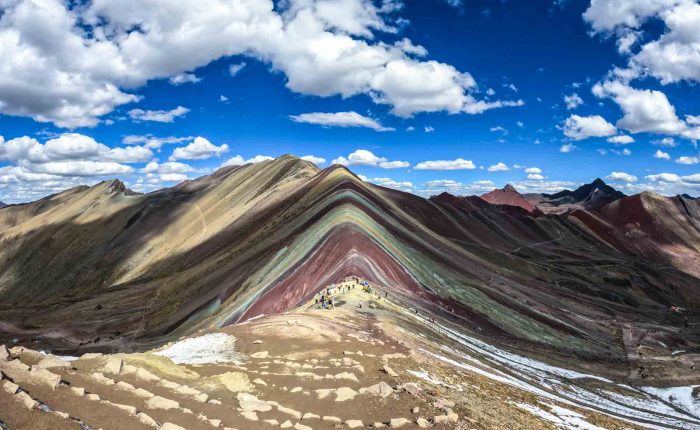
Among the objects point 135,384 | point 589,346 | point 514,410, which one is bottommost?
point 589,346

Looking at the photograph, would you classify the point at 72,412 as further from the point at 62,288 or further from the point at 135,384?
the point at 62,288

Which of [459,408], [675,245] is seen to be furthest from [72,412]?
→ [675,245]

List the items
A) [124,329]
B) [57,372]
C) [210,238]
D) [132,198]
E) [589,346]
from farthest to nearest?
[132,198] → [210,238] → [124,329] → [589,346] → [57,372]

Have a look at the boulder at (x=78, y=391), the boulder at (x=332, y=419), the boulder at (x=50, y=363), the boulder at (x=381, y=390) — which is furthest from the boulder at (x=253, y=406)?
the boulder at (x=50, y=363)

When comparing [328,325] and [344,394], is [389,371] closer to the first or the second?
[344,394]

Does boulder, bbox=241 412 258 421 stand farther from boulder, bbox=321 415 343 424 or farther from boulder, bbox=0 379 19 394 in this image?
boulder, bbox=0 379 19 394
